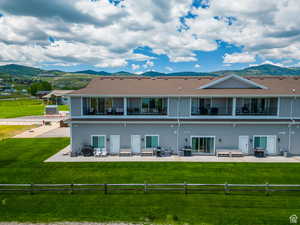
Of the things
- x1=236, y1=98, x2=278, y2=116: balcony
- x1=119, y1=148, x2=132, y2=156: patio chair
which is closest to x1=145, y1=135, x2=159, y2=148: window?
x1=119, y1=148, x2=132, y2=156: patio chair

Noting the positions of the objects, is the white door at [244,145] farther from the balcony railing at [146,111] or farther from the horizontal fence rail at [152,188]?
the balcony railing at [146,111]

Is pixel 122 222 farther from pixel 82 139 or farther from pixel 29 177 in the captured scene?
pixel 82 139

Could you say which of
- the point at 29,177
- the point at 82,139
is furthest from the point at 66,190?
the point at 82,139

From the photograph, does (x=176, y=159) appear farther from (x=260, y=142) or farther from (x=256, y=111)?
(x=256, y=111)

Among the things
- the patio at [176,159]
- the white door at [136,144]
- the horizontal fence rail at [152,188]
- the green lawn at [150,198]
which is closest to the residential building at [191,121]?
the white door at [136,144]

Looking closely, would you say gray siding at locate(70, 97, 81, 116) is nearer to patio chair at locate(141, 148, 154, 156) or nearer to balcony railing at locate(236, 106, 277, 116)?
patio chair at locate(141, 148, 154, 156)

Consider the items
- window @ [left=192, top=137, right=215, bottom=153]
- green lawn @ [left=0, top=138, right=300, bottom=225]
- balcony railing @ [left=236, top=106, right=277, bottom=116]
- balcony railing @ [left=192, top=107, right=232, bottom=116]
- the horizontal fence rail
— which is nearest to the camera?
green lawn @ [left=0, top=138, right=300, bottom=225]

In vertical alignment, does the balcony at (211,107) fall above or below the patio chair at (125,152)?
above
